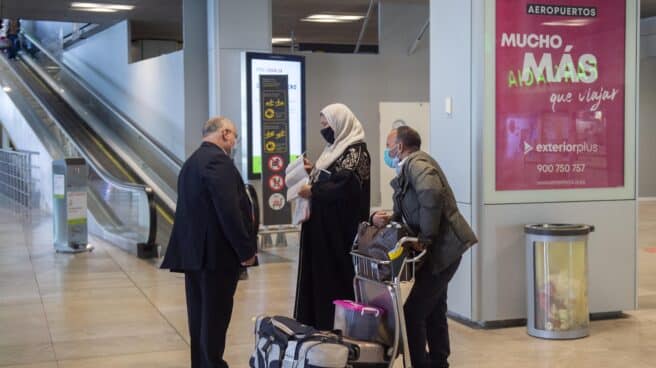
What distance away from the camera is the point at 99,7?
15047 mm

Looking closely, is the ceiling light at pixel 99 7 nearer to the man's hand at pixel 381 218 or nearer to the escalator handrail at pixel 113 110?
the escalator handrail at pixel 113 110

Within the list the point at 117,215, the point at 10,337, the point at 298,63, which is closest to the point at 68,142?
the point at 117,215

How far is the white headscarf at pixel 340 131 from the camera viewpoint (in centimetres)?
497

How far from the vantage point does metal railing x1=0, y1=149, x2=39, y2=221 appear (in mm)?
16625

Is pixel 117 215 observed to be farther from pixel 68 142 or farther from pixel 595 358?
pixel 595 358

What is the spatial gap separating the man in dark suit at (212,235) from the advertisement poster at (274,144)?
230 inches

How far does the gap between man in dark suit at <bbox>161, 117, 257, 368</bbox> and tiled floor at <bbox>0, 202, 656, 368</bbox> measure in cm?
81

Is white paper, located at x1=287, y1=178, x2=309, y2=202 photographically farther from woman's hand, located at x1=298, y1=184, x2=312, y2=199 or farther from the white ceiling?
the white ceiling

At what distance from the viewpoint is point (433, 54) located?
6.75 m

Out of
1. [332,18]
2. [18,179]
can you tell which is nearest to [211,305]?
[332,18]

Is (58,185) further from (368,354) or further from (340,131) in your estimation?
(368,354)

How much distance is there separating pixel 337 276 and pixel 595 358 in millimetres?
1786

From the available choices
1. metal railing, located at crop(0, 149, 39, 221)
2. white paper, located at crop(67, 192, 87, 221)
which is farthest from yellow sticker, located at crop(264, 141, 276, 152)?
metal railing, located at crop(0, 149, 39, 221)

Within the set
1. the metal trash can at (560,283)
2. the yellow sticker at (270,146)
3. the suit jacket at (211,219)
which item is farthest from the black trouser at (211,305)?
the yellow sticker at (270,146)
